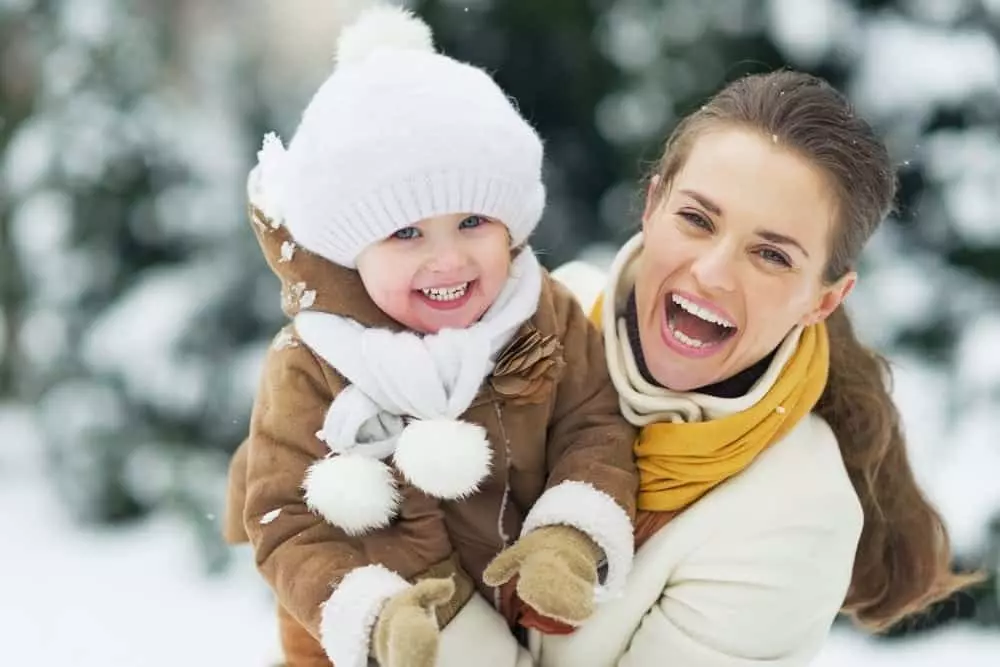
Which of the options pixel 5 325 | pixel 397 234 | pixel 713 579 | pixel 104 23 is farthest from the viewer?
pixel 5 325

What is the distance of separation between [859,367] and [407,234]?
1.77 ft

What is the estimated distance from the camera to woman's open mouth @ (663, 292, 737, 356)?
3.59 feet

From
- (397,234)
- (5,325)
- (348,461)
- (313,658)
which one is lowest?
(5,325)

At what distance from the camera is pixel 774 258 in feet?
3.52

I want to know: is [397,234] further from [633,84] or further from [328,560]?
[633,84]

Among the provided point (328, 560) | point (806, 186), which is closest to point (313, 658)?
point (328, 560)

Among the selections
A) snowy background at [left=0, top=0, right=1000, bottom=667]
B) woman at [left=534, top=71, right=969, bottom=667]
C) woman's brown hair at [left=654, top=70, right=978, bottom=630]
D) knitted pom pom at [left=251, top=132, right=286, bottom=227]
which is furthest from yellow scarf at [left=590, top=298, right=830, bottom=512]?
snowy background at [left=0, top=0, right=1000, bottom=667]

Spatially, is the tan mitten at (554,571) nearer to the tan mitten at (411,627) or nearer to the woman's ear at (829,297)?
the tan mitten at (411,627)

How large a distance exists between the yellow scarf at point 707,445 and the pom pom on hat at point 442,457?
178 millimetres

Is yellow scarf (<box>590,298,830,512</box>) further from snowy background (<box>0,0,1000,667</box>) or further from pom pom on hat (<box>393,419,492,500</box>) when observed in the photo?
snowy background (<box>0,0,1000,667</box>)

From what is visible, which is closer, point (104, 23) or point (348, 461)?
point (348, 461)

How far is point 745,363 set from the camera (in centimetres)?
113

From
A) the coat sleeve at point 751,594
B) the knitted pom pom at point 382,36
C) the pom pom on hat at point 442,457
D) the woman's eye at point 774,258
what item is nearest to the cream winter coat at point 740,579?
the coat sleeve at point 751,594

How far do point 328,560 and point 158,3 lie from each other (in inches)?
58.2
